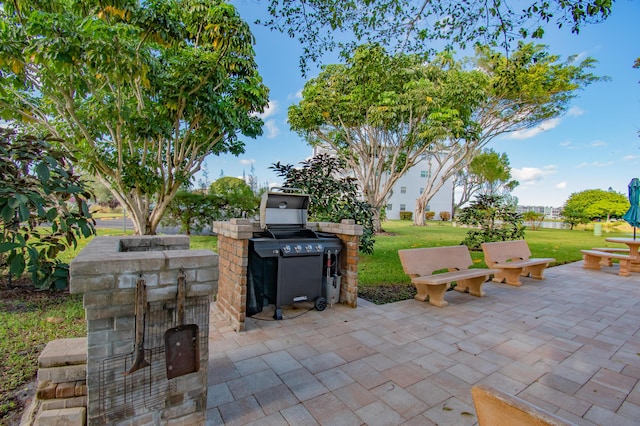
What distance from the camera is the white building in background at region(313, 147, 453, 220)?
3694 centimetres

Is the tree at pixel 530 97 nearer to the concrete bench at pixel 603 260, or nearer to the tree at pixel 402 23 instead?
the concrete bench at pixel 603 260

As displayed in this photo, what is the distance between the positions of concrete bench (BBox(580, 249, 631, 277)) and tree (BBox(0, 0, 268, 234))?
30.2ft

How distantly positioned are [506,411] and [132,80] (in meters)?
6.91

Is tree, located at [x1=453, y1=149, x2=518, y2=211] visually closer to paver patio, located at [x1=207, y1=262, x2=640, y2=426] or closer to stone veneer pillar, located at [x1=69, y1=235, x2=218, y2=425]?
paver patio, located at [x1=207, y1=262, x2=640, y2=426]

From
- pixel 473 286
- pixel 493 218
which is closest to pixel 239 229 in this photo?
pixel 473 286

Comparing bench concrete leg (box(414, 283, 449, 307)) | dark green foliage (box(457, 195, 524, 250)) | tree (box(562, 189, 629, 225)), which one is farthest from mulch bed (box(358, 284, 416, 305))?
tree (box(562, 189, 629, 225))

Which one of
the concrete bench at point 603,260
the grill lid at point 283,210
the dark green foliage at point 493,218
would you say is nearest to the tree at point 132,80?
the grill lid at point 283,210

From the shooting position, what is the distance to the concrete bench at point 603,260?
683 centimetres

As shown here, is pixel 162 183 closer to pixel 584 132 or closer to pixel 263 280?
pixel 263 280

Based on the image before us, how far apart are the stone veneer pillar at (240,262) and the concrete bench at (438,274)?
34.8 inches

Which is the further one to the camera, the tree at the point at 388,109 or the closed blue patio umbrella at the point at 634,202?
the tree at the point at 388,109

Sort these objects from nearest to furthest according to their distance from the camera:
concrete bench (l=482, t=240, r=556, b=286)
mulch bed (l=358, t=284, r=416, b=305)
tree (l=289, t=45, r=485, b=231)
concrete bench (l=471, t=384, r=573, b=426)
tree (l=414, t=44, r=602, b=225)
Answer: concrete bench (l=471, t=384, r=573, b=426)
mulch bed (l=358, t=284, r=416, b=305)
concrete bench (l=482, t=240, r=556, b=286)
tree (l=289, t=45, r=485, b=231)
tree (l=414, t=44, r=602, b=225)

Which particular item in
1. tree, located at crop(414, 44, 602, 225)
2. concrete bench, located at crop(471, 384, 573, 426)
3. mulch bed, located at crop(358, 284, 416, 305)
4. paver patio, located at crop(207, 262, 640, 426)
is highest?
tree, located at crop(414, 44, 602, 225)

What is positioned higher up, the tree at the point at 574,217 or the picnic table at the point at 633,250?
the tree at the point at 574,217
